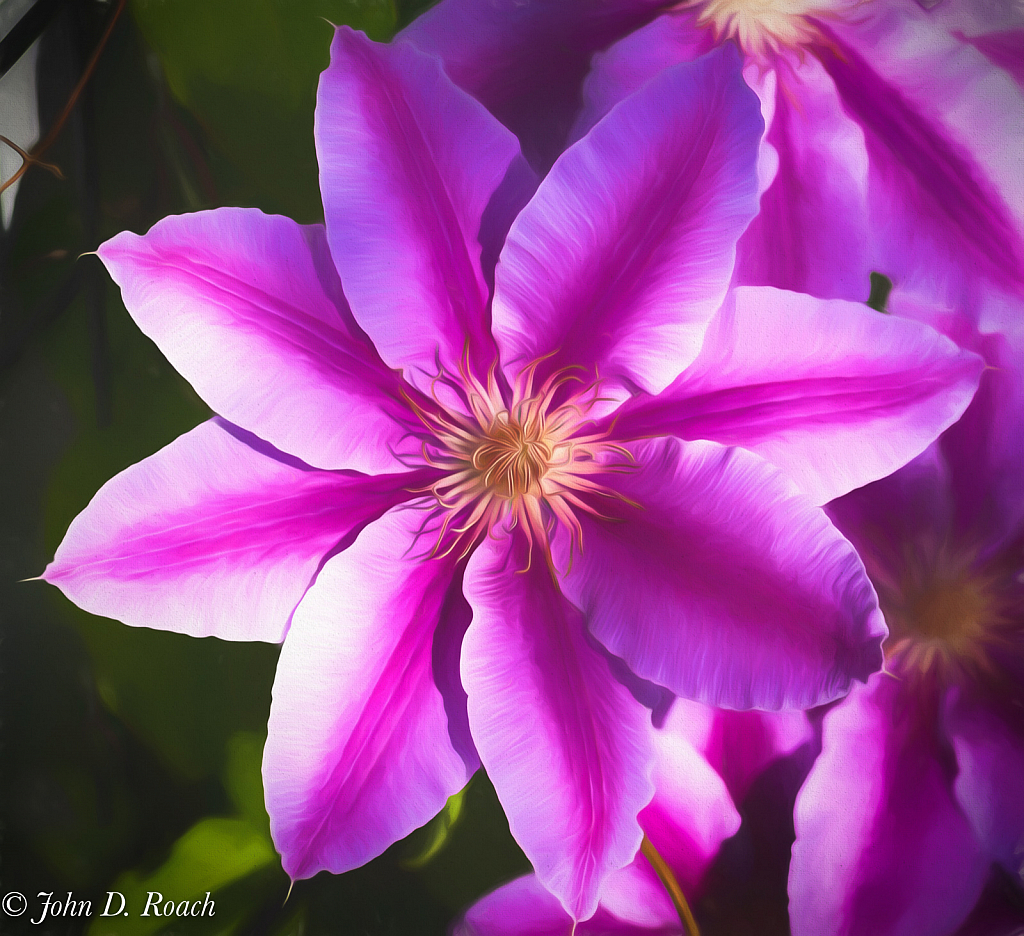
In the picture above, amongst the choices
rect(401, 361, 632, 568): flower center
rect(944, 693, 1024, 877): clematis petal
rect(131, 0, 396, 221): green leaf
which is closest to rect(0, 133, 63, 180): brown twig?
rect(131, 0, 396, 221): green leaf

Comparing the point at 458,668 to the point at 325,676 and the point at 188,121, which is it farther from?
the point at 188,121

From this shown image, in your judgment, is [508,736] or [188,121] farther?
[188,121]

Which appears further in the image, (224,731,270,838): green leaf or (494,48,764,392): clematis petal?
(224,731,270,838): green leaf

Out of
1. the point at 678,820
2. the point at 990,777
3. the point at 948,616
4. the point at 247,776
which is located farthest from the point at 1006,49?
the point at 247,776

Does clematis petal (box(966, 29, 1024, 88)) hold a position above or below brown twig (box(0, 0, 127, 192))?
above

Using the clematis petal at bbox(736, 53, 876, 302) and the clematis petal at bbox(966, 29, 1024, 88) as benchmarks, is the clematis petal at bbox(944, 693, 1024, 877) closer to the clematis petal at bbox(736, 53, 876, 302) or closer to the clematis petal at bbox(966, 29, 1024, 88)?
the clematis petal at bbox(736, 53, 876, 302)

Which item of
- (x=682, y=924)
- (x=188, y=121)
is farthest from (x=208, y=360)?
(x=682, y=924)
